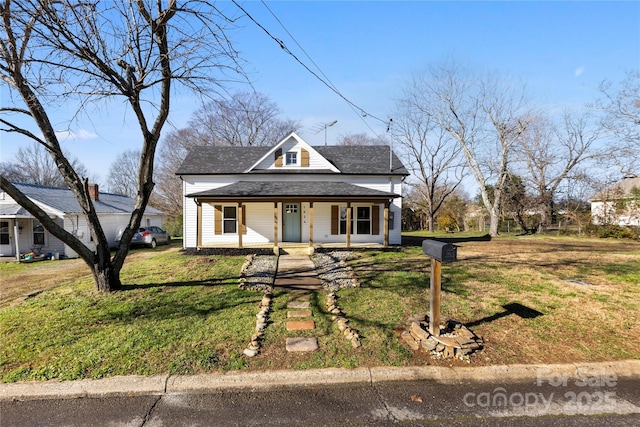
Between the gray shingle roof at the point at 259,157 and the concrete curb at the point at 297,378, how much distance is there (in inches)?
473

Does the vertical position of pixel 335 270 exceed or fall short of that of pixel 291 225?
it falls short

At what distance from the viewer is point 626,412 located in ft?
10.0

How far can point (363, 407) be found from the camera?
3135 mm

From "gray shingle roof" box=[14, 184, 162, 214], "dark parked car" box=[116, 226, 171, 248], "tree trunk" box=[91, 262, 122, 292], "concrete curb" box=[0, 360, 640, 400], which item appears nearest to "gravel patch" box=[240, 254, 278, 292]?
"tree trunk" box=[91, 262, 122, 292]

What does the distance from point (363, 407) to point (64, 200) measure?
20.9 metres

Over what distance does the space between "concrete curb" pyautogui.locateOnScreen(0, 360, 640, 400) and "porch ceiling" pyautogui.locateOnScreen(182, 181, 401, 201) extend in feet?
31.8

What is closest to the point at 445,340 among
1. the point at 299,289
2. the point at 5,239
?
the point at 299,289

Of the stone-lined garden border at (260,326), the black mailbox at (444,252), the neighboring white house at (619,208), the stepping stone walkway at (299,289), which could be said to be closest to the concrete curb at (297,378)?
the stone-lined garden border at (260,326)

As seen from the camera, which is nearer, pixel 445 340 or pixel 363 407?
pixel 363 407

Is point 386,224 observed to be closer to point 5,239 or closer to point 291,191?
point 291,191

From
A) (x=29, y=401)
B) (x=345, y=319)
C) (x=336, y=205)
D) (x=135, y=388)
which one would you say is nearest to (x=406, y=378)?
(x=345, y=319)

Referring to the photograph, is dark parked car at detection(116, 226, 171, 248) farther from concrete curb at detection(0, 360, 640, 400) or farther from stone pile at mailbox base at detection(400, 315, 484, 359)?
stone pile at mailbox base at detection(400, 315, 484, 359)

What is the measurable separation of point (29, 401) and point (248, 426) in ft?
8.11

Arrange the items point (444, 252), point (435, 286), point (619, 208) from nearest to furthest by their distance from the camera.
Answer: point (444, 252)
point (435, 286)
point (619, 208)
